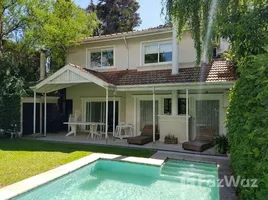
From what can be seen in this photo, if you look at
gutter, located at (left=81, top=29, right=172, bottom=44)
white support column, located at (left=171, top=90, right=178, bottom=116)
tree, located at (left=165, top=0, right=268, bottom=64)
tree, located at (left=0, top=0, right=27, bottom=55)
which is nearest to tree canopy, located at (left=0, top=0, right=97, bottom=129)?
tree, located at (left=0, top=0, right=27, bottom=55)

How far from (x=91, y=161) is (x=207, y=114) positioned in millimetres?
9664

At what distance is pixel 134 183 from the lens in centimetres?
948

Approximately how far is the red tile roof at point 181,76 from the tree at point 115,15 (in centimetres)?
2587

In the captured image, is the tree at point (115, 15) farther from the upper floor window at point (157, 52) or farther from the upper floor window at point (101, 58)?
the upper floor window at point (157, 52)

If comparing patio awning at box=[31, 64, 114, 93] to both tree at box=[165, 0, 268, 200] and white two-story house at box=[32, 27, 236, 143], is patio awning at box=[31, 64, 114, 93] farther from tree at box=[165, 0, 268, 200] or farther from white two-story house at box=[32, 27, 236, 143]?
tree at box=[165, 0, 268, 200]

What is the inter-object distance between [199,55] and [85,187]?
7435 millimetres

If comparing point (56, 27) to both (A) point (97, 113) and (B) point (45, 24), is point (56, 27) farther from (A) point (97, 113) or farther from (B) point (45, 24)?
(A) point (97, 113)

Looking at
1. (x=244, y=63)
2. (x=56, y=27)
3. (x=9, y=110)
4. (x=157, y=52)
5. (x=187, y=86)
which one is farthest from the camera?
(x=56, y=27)

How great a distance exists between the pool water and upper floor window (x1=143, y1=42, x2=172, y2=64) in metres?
9.77

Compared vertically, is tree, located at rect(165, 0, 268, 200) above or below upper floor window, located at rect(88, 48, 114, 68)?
below

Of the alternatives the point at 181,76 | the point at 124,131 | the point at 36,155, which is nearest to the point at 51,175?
the point at 36,155

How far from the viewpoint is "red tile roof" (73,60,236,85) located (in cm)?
1518

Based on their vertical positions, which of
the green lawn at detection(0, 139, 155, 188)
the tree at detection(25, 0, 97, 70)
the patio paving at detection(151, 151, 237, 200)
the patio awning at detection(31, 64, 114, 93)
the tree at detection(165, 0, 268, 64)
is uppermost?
the tree at detection(25, 0, 97, 70)

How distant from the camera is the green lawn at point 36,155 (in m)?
9.43
